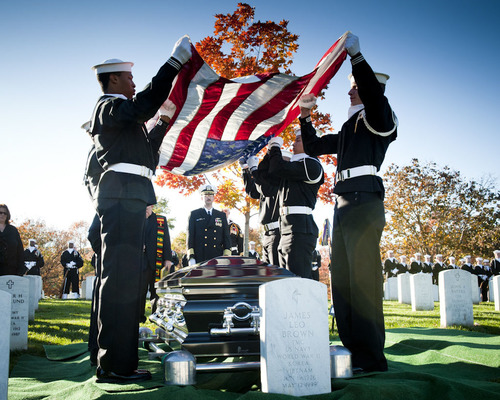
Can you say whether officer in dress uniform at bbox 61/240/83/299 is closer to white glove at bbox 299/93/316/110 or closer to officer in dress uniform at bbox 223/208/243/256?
officer in dress uniform at bbox 223/208/243/256

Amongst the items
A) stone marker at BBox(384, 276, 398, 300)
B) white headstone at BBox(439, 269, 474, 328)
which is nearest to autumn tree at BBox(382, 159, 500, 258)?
stone marker at BBox(384, 276, 398, 300)

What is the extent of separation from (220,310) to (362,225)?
1.15 meters

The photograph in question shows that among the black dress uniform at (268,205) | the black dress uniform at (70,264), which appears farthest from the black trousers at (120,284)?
the black dress uniform at (70,264)

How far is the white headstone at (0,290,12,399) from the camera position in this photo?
6.63 ft

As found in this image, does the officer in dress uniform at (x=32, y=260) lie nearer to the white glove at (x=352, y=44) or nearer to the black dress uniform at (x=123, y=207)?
the black dress uniform at (x=123, y=207)

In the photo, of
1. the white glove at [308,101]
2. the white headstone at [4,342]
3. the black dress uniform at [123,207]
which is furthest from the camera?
the white glove at [308,101]

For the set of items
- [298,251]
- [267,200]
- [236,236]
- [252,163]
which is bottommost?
[298,251]

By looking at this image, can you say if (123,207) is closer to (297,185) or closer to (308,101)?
(308,101)

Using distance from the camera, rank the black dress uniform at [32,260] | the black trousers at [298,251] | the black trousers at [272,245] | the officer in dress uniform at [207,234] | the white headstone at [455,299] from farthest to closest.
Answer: the black dress uniform at [32,260] → the officer in dress uniform at [207,234] → the white headstone at [455,299] → the black trousers at [272,245] → the black trousers at [298,251]

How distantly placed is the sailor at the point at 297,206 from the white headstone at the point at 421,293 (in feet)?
23.1

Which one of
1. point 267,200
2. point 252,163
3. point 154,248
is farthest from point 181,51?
point 154,248

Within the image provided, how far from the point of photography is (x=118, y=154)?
2.85 metres

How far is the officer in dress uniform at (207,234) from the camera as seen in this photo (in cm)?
676

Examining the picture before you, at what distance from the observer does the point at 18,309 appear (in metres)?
4.88
